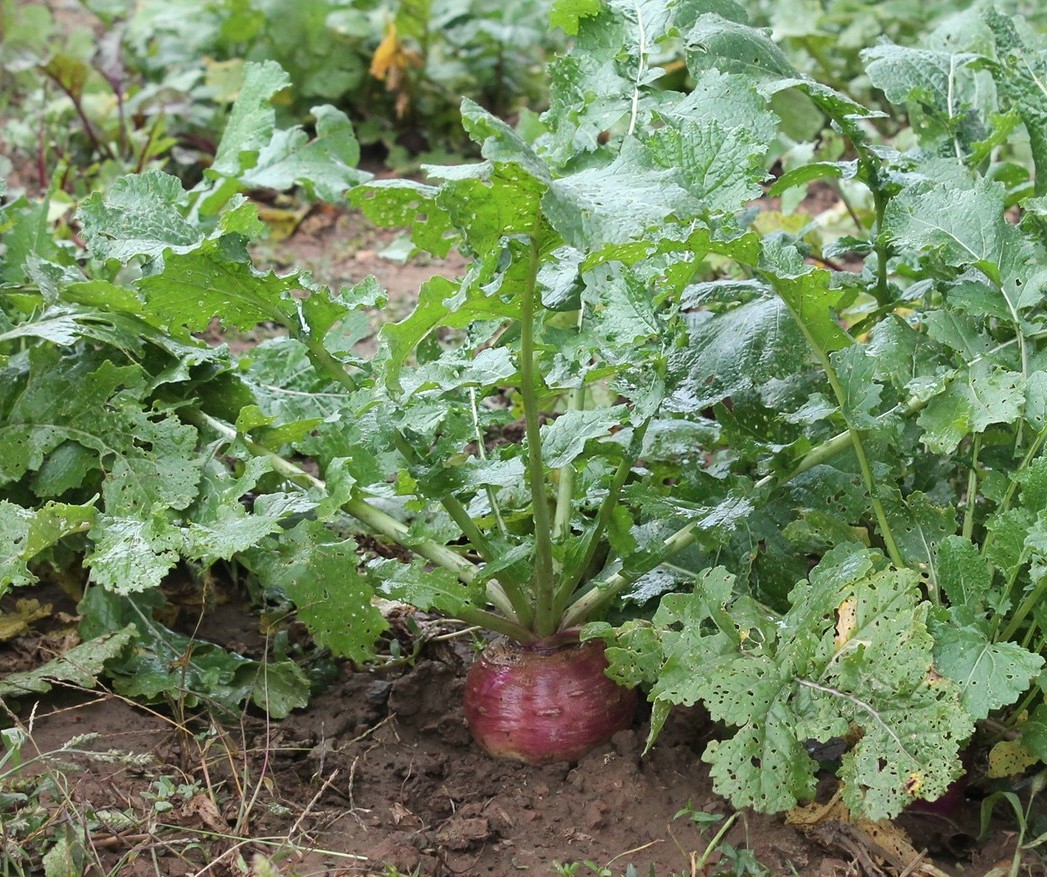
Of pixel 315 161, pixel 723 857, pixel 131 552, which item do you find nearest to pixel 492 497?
pixel 131 552

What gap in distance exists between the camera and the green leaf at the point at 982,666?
1.78 meters

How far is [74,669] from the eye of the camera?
2.20 meters

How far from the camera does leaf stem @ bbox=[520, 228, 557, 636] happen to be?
1.84m

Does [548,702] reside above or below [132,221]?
below

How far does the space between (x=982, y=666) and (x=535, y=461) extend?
728 millimetres

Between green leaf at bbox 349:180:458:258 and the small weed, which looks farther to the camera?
green leaf at bbox 349:180:458:258

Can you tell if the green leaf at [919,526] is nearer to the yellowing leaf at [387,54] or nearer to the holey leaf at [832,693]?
the holey leaf at [832,693]

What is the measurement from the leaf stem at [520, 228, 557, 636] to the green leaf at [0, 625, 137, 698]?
0.75 meters

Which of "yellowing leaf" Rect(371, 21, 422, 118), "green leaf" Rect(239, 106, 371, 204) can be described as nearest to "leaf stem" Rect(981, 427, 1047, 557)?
"green leaf" Rect(239, 106, 371, 204)

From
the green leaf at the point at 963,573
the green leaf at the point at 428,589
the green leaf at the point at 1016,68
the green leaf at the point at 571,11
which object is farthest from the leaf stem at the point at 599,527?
the green leaf at the point at 1016,68

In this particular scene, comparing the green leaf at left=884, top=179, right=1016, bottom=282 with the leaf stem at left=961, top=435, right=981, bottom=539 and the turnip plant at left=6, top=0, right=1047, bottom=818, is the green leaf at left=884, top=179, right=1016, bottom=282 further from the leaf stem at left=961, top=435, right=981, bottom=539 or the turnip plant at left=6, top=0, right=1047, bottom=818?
the leaf stem at left=961, top=435, right=981, bottom=539

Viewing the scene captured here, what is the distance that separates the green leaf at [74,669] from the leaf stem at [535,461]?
75 centimetres

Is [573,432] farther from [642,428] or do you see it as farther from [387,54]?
[387,54]

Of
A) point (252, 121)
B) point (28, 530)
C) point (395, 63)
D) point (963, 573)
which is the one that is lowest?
point (395, 63)
